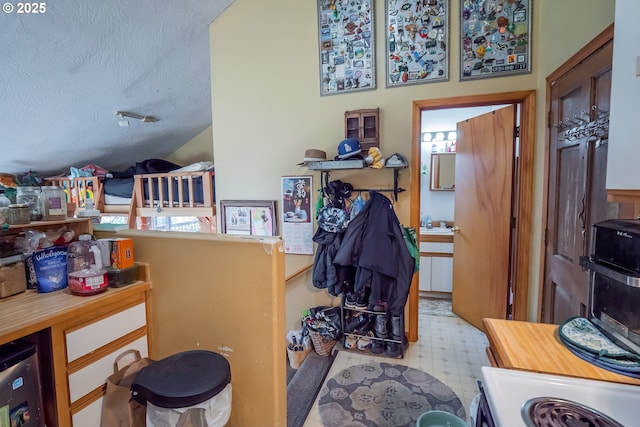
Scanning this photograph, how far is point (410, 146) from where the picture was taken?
2.34 m

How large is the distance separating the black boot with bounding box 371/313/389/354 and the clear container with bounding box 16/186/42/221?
225 cm

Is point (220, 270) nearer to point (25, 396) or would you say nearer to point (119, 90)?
point (25, 396)

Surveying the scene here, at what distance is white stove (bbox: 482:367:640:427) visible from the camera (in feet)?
2.36

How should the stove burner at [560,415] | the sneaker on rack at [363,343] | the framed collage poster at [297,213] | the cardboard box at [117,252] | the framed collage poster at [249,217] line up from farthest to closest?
the framed collage poster at [249,217], the framed collage poster at [297,213], the sneaker on rack at [363,343], the cardboard box at [117,252], the stove burner at [560,415]

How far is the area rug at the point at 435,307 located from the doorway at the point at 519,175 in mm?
911

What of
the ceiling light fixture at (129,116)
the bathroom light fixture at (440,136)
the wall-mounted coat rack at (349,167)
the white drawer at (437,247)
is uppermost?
the ceiling light fixture at (129,116)

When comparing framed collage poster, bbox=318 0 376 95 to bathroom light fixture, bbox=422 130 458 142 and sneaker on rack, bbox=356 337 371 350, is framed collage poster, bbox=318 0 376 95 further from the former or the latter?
sneaker on rack, bbox=356 337 371 350

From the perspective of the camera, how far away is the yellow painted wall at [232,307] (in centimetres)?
125

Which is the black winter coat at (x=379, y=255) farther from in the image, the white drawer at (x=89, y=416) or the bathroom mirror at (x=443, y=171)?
the bathroom mirror at (x=443, y=171)

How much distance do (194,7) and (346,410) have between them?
10.7ft

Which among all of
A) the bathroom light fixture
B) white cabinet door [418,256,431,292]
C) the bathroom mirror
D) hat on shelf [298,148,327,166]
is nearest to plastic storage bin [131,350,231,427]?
hat on shelf [298,148,327,166]

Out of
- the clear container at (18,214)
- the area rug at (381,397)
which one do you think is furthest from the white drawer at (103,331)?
the area rug at (381,397)

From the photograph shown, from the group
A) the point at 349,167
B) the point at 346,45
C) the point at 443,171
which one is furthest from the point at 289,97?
the point at 443,171

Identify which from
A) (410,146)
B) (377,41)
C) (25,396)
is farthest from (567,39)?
(25,396)
